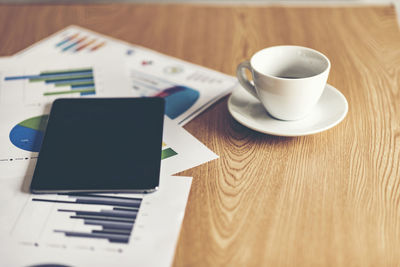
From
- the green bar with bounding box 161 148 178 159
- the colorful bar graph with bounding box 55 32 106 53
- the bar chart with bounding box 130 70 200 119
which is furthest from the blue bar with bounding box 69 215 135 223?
the colorful bar graph with bounding box 55 32 106 53

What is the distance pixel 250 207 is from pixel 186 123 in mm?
205

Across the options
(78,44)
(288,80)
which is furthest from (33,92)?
(288,80)

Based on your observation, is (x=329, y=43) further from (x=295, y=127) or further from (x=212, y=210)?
(x=212, y=210)

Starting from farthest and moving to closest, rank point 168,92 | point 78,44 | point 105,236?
point 78,44 → point 168,92 → point 105,236

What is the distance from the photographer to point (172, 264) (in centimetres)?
44

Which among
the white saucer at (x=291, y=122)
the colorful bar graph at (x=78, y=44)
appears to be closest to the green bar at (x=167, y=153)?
the white saucer at (x=291, y=122)

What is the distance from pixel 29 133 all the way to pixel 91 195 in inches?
7.7

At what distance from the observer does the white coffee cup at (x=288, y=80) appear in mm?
570

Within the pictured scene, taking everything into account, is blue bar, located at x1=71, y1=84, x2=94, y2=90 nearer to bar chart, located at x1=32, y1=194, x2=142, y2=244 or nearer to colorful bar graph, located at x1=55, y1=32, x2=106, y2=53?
colorful bar graph, located at x1=55, y1=32, x2=106, y2=53

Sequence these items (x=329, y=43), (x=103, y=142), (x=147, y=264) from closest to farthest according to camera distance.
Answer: (x=147, y=264) < (x=103, y=142) < (x=329, y=43)

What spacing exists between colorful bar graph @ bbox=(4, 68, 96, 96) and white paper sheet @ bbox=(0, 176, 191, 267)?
0.80ft

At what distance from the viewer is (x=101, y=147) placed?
0.58 meters

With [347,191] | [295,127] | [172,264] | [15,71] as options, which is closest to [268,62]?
[295,127]

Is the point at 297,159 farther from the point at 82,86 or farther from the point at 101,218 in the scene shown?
the point at 82,86
